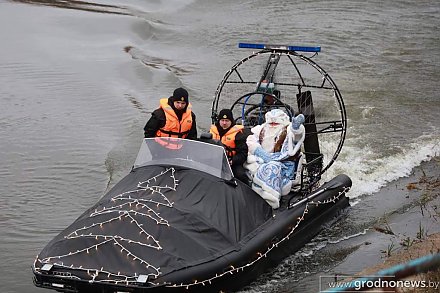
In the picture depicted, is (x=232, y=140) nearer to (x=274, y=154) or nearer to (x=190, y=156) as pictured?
(x=274, y=154)

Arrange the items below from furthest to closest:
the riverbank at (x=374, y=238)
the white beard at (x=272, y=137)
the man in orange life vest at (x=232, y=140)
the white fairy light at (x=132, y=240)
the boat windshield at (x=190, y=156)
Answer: the white beard at (x=272, y=137) < the man in orange life vest at (x=232, y=140) < the boat windshield at (x=190, y=156) < the riverbank at (x=374, y=238) < the white fairy light at (x=132, y=240)

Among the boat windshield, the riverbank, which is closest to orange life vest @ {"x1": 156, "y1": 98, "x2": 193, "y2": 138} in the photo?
the boat windshield

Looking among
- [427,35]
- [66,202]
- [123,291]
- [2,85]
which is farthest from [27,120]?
[427,35]

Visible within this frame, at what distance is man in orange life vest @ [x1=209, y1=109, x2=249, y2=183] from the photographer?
7711 mm

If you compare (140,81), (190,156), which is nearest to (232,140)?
(190,156)

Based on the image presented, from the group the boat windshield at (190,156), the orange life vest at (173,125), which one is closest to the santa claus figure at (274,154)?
the boat windshield at (190,156)

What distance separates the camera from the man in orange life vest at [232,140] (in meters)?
7.71

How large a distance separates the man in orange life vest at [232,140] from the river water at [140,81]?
58.0 inches

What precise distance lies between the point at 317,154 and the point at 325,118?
167 inches

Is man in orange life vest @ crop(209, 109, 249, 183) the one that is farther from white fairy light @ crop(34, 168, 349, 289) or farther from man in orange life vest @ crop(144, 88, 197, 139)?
white fairy light @ crop(34, 168, 349, 289)

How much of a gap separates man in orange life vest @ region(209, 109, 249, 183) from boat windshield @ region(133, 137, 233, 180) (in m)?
0.44

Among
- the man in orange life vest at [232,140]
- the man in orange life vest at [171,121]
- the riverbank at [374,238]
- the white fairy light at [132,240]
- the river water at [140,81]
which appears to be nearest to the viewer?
the white fairy light at [132,240]

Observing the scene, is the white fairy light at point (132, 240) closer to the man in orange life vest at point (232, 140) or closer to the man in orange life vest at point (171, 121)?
the man in orange life vest at point (232, 140)

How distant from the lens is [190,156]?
7.22m
